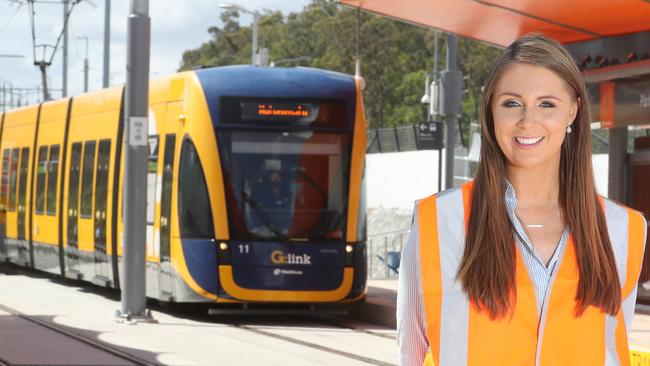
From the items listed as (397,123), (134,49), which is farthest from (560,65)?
(397,123)

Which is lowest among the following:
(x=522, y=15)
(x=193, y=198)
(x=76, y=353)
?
(x=76, y=353)

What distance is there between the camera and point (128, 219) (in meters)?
16.1

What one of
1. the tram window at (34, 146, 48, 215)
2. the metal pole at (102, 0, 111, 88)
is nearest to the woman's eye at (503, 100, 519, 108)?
the tram window at (34, 146, 48, 215)

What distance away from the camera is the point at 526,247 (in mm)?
2816

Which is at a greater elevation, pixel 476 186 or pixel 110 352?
pixel 476 186

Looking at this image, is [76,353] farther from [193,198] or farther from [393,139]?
[393,139]

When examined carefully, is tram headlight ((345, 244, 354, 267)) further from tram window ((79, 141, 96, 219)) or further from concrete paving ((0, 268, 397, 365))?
tram window ((79, 141, 96, 219))

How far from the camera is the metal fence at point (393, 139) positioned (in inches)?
1917

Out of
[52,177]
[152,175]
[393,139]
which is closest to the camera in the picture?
[152,175]

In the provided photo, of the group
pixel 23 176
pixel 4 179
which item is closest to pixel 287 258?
Result: pixel 23 176

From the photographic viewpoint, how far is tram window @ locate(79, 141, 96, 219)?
2067 cm

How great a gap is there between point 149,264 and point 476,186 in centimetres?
1533

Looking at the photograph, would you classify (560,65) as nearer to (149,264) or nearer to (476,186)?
(476,186)

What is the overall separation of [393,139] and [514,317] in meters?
47.3
